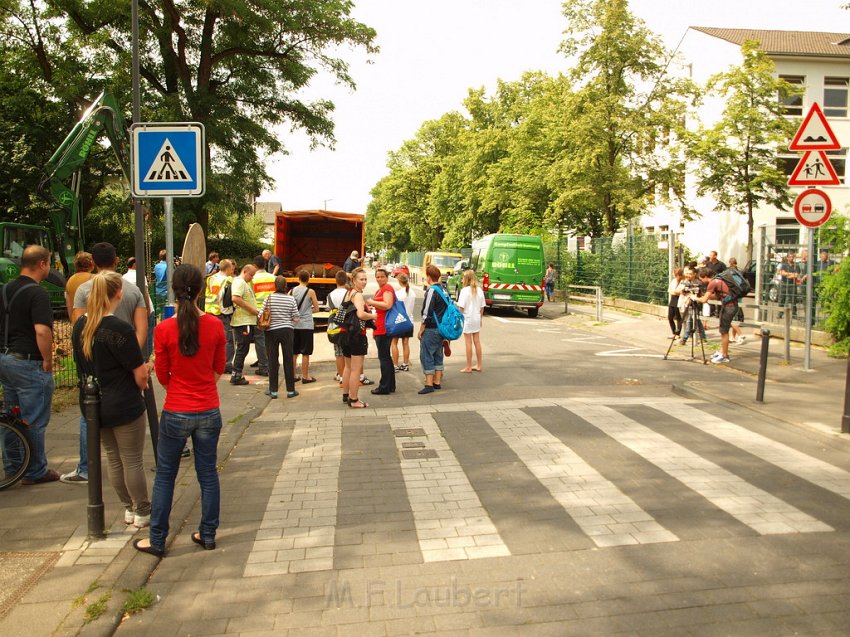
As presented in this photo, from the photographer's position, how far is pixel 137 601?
400cm

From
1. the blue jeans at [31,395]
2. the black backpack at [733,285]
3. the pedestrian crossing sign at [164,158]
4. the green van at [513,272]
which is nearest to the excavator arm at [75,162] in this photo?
the pedestrian crossing sign at [164,158]

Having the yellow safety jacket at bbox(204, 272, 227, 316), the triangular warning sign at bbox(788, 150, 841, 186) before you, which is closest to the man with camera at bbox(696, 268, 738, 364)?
the triangular warning sign at bbox(788, 150, 841, 186)

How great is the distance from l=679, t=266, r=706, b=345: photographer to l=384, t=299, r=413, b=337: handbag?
6.25 m

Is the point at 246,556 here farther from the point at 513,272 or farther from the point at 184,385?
the point at 513,272

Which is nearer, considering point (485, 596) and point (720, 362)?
point (485, 596)

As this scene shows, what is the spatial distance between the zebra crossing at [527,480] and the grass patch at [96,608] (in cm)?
78

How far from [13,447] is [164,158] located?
261cm

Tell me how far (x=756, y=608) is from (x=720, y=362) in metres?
9.95

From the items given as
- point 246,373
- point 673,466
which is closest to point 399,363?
point 246,373

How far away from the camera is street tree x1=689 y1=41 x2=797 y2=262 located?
26797 millimetres

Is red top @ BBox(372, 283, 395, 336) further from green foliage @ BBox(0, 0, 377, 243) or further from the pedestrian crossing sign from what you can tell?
green foliage @ BBox(0, 0, 377, 243)

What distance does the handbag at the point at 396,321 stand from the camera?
33.8ft

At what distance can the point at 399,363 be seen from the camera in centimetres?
1341

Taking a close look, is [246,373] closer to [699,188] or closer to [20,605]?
[20,605]
